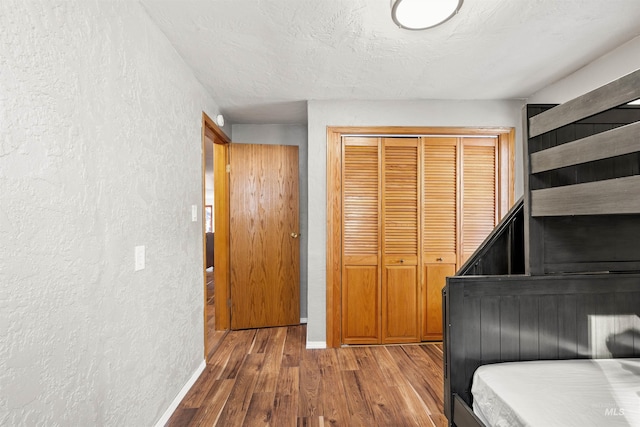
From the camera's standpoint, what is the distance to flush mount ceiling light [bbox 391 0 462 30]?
5.40 ft

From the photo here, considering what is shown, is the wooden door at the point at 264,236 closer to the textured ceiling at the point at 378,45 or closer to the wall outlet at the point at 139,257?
the textured ceiling at the point at 378,45

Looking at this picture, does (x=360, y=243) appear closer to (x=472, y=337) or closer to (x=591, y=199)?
(x=472, y=337)

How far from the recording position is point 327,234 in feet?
10.7

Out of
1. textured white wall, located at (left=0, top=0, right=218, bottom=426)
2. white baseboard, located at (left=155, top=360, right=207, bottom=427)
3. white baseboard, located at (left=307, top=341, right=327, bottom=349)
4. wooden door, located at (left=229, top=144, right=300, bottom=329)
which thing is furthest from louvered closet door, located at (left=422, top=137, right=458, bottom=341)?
textured white wall, located at (left=0, top=0, right=218, bottom=426)

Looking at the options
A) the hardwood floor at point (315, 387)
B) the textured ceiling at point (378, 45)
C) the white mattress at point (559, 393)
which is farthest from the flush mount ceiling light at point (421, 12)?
the hardwood floor at point (315, 387)

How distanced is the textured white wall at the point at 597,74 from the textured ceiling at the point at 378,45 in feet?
0.23

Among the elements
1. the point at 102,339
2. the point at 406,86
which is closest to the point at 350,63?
the point at 406,86

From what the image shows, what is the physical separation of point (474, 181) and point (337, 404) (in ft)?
7.84

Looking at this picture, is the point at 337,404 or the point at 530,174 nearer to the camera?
the point at 530,174

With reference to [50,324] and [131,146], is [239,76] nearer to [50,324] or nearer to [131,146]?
[131,146]

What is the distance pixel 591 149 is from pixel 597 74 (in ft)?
5.56

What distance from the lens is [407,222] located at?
333 centimetres

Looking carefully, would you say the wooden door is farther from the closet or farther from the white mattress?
the white mattress

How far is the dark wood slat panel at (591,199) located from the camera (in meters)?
1.19
